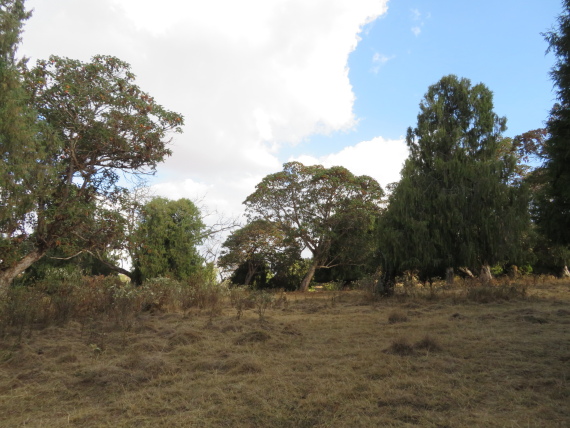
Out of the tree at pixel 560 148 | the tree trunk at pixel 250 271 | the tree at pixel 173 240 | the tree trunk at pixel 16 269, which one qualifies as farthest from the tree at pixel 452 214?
the tree trunk at pixel 250 271

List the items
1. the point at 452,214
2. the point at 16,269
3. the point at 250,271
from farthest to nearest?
the point at 250,271 → the point at 452,214 → the point at 16,269

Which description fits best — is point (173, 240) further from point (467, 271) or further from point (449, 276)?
point (467, 271)

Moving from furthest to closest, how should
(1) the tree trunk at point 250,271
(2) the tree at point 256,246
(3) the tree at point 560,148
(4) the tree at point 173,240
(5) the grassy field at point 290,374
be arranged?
(1) the tree trunk at point 250,271 < (2) the tree at point 256,246 < (4) the tree at point 173,240 < (3) the tree at point 560,148 < (5) the grassy field at point 290,374

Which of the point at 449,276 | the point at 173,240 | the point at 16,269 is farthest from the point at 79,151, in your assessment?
the point at 449,276

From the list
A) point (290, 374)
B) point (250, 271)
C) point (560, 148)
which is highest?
point (560, 148)

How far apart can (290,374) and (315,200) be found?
1717 centimetres

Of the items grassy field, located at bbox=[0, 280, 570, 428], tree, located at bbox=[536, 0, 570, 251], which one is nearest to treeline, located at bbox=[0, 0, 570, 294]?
tree, located at bbox=[536, 0, 570, 251]

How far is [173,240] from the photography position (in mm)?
17906

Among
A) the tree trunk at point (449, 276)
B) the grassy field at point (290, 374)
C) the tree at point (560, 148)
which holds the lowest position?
the grassy field at point (290, 374)

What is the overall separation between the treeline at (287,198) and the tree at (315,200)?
0.08 meters

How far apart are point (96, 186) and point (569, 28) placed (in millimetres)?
11392

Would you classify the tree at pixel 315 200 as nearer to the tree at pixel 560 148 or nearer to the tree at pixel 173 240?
the tree at pixel 173 240

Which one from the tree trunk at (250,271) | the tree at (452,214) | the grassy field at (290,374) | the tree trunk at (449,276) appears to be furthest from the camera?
the tree trunk at (250,271)

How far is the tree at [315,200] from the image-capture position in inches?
828
